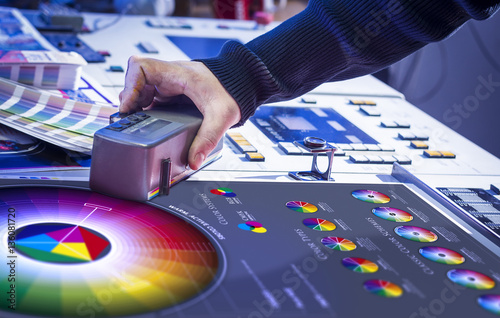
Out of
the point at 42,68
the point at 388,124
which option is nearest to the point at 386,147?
the point at 388,124

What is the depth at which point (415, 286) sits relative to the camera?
76 centimetres

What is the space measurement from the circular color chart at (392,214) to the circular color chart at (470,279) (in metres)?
0.15

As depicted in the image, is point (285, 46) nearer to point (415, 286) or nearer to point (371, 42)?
point (371, 42)

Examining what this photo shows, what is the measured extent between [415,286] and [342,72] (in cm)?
53

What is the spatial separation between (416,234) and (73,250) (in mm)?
450

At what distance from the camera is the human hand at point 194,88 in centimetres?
102

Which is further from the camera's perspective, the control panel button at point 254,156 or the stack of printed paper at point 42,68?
the stack of printed paper at point 42,68

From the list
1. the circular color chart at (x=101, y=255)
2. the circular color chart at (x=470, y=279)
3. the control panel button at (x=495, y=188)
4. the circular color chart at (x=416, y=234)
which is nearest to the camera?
the circular color chart at (x=101, y=255)

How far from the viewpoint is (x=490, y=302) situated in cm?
75

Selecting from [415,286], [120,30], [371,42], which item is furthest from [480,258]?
[120,30]

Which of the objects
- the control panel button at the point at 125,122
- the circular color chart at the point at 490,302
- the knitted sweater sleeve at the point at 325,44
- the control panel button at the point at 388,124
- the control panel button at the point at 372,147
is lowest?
the circular color chart at the point at 490,302

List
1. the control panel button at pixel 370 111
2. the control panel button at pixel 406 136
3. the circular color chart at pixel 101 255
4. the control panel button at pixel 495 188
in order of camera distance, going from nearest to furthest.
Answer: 1. the circular color chart at pixel 101 255
2. the control panel button at pixel 495 188
3. the control panel button at pixel 406 136
4. the control panel button at pixel 370 111

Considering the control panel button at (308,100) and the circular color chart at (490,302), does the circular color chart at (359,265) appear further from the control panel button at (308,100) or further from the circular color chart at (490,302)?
the control panel button at (308,100)

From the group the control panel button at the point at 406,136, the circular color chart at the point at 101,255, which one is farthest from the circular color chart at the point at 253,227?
the control panel button at the point at 406,136
